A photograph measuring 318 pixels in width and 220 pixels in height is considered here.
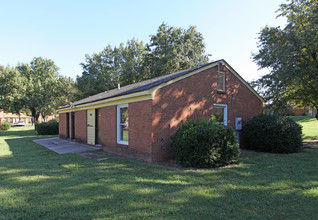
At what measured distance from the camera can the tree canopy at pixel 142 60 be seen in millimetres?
27625

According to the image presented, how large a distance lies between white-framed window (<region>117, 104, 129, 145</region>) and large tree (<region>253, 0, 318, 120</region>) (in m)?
8.78

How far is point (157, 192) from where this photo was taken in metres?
4.46

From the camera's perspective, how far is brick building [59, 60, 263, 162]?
7.88m

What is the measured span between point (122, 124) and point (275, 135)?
7.21 metres

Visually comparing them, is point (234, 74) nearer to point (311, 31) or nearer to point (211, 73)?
point (211, 73)

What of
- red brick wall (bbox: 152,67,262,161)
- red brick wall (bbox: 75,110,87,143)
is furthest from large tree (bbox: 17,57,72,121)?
red brick wall (bbox: 152,67,262,161)

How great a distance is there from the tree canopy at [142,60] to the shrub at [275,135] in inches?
690

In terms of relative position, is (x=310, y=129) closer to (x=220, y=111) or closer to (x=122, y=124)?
(x=220, y=111)

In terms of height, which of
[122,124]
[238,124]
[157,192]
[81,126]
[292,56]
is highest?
[292,56]

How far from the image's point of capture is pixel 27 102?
1236 inches

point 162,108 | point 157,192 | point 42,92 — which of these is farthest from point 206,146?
point 42,92

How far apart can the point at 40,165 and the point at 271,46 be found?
14.1 meters

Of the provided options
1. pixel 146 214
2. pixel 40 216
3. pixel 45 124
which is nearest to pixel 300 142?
pixel 146 214

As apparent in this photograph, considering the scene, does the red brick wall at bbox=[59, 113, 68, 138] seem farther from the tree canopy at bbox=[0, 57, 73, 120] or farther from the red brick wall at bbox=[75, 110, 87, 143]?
the tree canopy at bbox=[0, 57, 73, 120]
